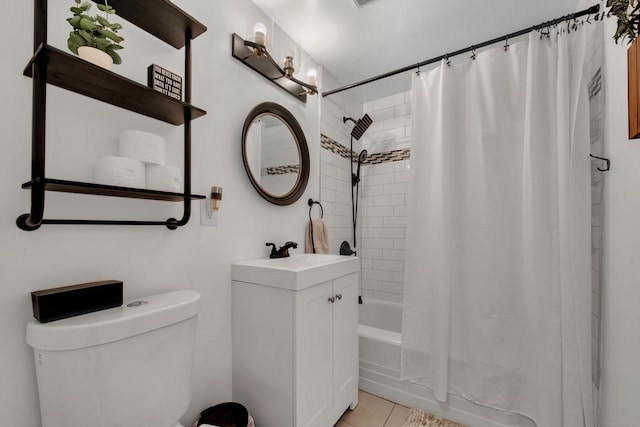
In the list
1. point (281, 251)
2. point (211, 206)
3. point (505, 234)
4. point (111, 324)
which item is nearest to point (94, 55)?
point (211, 206)

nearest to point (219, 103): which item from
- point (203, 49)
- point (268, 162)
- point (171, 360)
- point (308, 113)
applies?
point (203, 49)

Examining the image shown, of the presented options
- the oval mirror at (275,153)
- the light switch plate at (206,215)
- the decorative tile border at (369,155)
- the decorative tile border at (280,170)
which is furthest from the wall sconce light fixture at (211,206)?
the decorative tile border at (369,155)

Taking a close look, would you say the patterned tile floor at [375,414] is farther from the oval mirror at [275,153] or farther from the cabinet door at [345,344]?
the oval mirror at [275,153]

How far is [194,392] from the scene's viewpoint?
4.09 feet

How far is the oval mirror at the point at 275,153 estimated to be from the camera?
5.18 feet

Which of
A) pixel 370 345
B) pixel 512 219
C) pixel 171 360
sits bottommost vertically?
pixel 370 345

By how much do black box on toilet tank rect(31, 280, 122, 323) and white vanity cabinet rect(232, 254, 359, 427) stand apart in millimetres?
570

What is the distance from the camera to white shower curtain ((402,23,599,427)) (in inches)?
51.5

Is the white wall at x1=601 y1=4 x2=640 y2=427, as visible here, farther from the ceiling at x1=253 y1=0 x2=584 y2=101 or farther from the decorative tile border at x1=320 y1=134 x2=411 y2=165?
the decorative tile border at x1=320 y1=134 x2=411 y2=165

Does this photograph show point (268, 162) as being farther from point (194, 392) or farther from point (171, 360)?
point (194, 392)

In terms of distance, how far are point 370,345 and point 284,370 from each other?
33.7 inches

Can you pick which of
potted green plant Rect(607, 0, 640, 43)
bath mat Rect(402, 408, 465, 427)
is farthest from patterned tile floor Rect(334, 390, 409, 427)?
potted green plant Rect(607, 0, 640, 43)

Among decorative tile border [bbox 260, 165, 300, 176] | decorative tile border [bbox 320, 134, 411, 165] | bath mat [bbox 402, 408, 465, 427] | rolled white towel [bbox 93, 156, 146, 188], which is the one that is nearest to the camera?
rolled white towel [bbox 93, 156, 146, 188]

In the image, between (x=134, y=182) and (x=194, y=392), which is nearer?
(x=134, y=182)
